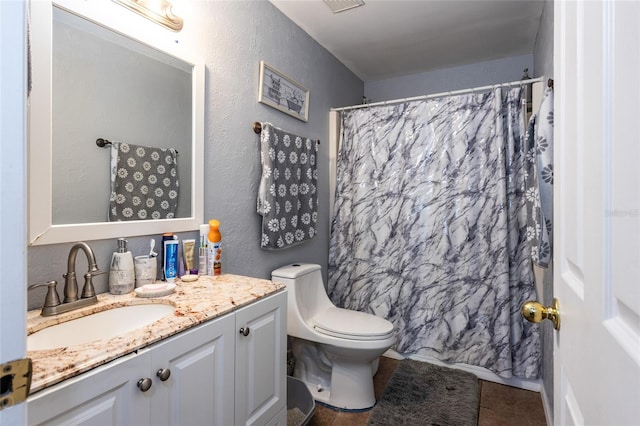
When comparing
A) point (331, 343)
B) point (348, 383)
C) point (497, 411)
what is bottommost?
point (497, 411)

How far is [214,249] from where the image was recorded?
145 cm

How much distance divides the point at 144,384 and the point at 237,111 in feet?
4.33

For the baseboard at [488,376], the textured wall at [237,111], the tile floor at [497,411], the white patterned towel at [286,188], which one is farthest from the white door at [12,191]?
the baseboard at [488,376]

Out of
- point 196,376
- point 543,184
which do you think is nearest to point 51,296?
point 196,376

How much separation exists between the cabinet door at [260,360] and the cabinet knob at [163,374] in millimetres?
274

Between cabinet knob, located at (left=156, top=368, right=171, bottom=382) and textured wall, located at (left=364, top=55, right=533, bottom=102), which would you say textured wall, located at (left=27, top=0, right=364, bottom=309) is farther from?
textured wall, located at (left=364, top=55, right=533, bottom=102)

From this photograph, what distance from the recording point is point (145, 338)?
78 centimetres

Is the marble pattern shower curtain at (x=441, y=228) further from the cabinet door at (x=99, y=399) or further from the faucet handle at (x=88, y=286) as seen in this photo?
the cabinet door at (x=99, y=399)

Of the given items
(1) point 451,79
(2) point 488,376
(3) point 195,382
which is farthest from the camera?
(1) point 451,79

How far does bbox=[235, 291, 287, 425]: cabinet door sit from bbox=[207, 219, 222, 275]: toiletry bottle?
0.36 metres

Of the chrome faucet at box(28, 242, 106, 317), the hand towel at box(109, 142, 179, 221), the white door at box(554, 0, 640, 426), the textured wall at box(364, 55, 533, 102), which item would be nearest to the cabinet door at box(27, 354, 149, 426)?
the chrome faucet at box(28, 242, 106, 317)

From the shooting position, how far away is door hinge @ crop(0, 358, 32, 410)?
0.38 meters

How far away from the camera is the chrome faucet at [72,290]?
93cm

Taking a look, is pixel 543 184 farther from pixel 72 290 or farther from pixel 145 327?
pixel 72 290
